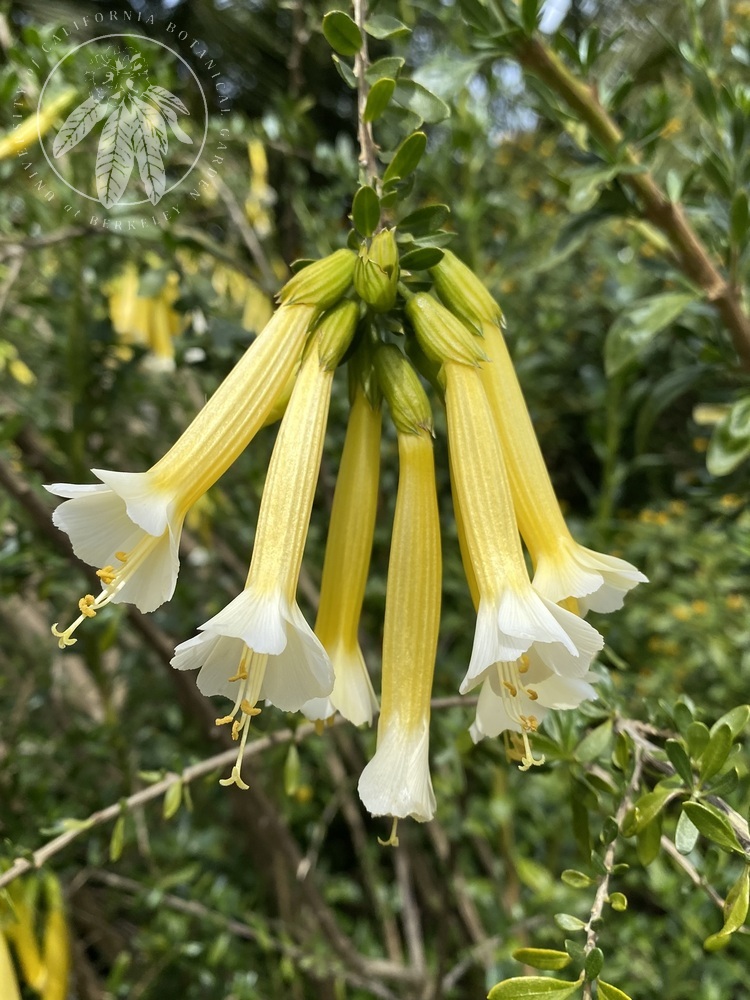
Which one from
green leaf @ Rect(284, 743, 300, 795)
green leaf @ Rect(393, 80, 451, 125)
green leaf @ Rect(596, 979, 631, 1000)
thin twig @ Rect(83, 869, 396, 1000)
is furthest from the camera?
thin twig @ Rect(83, 869, 396, 1000)

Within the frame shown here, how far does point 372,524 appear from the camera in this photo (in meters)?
0.45

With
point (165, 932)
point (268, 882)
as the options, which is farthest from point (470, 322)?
point (268, 882)

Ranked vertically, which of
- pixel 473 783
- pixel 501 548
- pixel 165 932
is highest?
pixel 501 548

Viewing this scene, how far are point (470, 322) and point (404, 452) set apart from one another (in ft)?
0.29

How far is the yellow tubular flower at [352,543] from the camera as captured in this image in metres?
0.44

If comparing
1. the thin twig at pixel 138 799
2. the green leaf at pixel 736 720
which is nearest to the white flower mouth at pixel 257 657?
the thin twig at pixel 138 799

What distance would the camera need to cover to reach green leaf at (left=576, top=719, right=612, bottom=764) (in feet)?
1.38

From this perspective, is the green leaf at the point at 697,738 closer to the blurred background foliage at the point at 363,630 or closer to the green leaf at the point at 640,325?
the blurred background foliage at the point at 363,630

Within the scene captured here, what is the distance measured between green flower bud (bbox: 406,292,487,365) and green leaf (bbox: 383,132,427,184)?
0.07 meters

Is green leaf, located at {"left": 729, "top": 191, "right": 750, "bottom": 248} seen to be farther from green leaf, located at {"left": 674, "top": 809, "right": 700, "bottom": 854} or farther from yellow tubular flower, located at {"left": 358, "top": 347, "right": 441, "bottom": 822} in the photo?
green leaf, located at {"left": 674, "top": 809, "right": 700, "bottom": 854}

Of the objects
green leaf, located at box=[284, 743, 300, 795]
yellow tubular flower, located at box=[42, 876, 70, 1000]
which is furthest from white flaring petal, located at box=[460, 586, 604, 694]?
yellow tubular flower, located at box=[42, 876, 70, 1000]

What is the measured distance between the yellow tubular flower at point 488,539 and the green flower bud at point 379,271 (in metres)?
0.03

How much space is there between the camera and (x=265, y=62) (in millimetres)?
1780

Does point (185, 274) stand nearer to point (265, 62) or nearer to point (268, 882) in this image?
point (268, 882)
